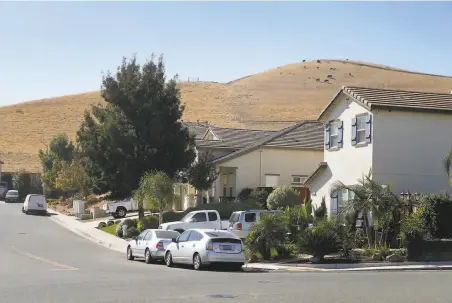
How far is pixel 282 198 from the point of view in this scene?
41.2m

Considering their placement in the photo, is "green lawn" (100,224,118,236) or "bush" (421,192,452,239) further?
"green lawn" (100,224,118,236)

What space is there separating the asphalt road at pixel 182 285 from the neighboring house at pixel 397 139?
35.2 feet

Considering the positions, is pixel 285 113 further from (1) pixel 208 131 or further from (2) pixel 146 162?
(2) pixel 146 162

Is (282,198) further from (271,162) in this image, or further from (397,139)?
(397,139)

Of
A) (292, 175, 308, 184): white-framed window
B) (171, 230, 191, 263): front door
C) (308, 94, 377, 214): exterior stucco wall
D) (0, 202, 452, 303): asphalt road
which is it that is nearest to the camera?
(0, 202, 452, 303): asphalt road

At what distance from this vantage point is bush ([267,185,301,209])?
135 feet

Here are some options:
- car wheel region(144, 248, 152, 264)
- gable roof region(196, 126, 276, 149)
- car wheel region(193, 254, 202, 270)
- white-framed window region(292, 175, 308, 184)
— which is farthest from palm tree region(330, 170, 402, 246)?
gable roof region(196, 126, 276, 149)

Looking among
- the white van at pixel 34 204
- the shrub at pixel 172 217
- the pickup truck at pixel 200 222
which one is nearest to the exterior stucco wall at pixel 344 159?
the pickup truck at pixel 200 222

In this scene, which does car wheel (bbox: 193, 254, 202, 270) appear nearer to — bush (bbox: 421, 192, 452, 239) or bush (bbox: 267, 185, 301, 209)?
bush (bbox: 421, 192, 452, 239)

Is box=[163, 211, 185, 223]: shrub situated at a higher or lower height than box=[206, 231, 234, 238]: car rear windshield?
lower

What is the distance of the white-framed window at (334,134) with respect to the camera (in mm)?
35031

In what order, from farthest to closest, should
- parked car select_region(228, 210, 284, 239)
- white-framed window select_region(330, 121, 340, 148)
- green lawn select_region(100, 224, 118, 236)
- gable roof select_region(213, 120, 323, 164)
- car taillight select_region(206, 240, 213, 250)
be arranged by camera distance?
gable roof select_region(213, 120, 323, 164)
green lawn select_region(100, 224, 118, 236)
white-framed window select_region(330, 121, 340, 148)
parked car select_region(228, 210, 284, 239)
car taillight select_region(206, 240, 213, 250)

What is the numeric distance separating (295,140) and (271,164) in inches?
106

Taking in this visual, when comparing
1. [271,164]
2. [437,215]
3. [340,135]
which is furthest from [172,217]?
[437,215]
